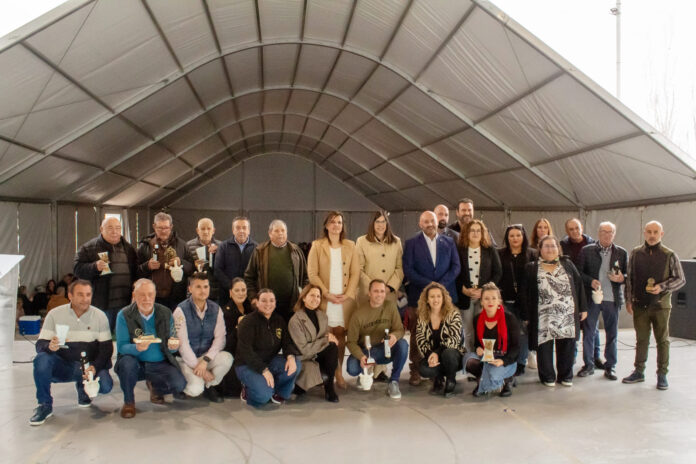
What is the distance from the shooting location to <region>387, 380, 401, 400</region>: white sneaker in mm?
4572

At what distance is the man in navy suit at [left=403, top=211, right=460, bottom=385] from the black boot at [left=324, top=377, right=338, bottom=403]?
2.79 ft

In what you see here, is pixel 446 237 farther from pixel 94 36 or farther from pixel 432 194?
pixel 432 194

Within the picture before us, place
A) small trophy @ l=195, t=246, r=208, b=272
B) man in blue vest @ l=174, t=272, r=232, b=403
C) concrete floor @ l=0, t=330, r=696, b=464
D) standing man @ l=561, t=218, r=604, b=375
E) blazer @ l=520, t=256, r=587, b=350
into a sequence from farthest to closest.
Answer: standing man @ l=561, t=218, r=604, b=375 < small trophy @ l=195, t=246, r=208, b=272 < blazer @ l=520, t=256, r=587, b=350 < man in blue vest @ l=174, t=272, r=232, b=403 < concrete floor @ l=0, t=330, r=696, b=464

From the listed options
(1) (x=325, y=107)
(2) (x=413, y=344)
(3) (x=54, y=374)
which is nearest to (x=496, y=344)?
(2) (x=413, y=344)

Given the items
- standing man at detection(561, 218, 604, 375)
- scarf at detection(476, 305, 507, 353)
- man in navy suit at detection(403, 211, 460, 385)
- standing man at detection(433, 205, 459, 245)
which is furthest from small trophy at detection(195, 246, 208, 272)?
standing man at detection(561, 218, 604, 375)

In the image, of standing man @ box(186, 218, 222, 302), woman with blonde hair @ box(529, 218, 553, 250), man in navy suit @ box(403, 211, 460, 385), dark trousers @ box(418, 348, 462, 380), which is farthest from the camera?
woman with blonde hair @ box(529, 218, 553, 250)

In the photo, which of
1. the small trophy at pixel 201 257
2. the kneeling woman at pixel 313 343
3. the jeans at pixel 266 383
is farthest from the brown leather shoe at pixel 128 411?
the small trophy at pixel 201 257

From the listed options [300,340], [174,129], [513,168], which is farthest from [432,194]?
[300,340]

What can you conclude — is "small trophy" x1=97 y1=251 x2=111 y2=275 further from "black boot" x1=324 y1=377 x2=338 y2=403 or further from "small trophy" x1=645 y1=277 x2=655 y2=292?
"small trophy" x1=645 y1=277 x2=655 y2=292

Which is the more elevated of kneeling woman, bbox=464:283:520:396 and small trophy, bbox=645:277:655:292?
small trophy, bbox=645:277:655:292

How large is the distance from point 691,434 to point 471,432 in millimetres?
1490

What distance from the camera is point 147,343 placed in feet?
13.6

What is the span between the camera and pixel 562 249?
5770mm

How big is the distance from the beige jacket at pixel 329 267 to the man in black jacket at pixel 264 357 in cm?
59
